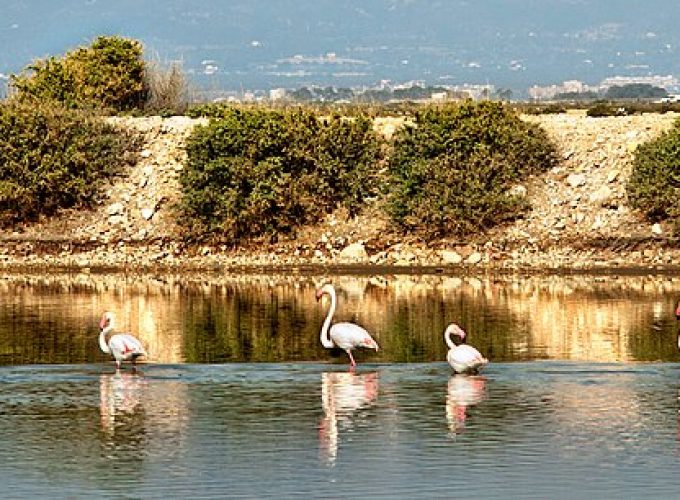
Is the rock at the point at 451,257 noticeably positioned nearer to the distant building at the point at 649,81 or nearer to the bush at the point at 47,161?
the bush at the point at 47,161

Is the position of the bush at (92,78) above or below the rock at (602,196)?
above

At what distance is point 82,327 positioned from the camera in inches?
1235

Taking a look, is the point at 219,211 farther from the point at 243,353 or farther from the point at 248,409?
the point at 248,409

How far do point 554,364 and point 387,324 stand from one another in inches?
252

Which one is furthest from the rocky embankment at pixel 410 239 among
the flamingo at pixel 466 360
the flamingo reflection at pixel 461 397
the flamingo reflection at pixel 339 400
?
the flamingo reflection at pixel 461 397

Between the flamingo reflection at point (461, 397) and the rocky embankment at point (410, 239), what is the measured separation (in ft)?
64.5

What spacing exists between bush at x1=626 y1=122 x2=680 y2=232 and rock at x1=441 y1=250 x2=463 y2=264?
4624mm

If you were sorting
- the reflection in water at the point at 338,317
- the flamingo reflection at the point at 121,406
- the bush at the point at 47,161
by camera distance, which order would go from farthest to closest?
the bush at the point at 47,161 → the reflection in water at the point at 338,317 → the flamingo reflection at the point at 121,406

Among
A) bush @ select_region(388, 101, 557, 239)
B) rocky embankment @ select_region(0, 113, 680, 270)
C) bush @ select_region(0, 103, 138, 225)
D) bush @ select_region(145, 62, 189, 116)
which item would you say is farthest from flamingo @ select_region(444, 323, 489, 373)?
bush @ select_region(145, 62, 189, 116)

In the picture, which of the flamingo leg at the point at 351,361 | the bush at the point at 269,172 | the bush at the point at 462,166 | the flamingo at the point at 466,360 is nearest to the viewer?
the flamingo at the point at 466,360

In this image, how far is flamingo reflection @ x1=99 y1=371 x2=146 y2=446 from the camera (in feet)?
66.0

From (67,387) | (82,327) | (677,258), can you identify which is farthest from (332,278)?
(67,387)

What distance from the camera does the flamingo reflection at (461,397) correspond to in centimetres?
2059

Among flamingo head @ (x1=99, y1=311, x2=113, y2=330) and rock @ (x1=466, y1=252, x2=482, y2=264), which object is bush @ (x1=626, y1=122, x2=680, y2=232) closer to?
rock @ (x1=466, y1=252, x2=482, y2=264)
